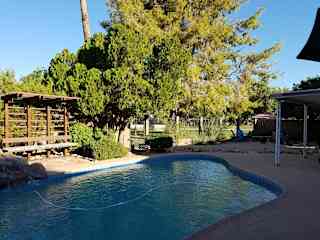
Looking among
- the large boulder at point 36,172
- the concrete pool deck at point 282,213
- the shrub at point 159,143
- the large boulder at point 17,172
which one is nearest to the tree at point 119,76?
the shrub at point 159,143

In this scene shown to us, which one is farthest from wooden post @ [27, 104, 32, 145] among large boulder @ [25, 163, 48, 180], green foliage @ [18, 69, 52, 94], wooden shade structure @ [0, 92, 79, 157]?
large boulder @ [25, 163, 48, 180]

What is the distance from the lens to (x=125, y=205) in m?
7.62

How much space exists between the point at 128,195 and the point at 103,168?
4.04m

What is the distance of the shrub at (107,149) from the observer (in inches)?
546

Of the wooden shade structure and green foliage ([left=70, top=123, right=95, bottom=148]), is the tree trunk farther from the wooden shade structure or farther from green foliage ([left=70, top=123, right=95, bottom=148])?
green foliage ([left=70, top=123, right=95, bottom=148])

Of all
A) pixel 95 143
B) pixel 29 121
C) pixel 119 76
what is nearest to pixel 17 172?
pixel 29 121

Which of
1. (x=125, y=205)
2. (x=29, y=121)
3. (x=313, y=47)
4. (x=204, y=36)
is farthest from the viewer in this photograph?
(x=204, y=36)

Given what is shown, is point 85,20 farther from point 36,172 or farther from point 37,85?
point 36,172

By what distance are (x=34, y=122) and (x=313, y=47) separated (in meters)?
11.6

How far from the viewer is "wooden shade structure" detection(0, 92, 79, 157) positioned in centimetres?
1213

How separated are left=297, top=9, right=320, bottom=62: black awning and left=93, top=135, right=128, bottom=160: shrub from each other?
28.1ft

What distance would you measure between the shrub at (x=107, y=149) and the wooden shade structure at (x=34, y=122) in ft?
4.23

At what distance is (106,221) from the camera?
21.2 feet

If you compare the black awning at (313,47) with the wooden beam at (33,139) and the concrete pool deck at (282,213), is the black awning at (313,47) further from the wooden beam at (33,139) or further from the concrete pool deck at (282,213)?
the wooden beam at (33,139)
